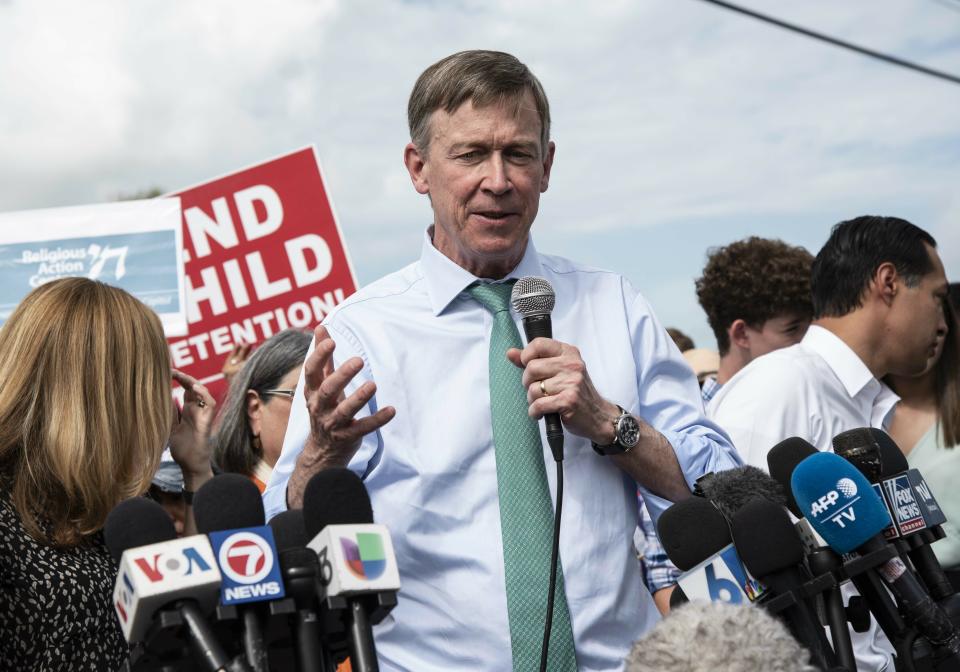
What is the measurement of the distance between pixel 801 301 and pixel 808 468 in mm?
3474

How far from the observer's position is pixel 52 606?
250 centimetres

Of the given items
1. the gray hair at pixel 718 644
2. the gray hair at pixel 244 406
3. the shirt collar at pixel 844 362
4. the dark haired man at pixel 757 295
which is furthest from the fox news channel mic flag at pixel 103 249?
the gray hair at pixel 718 644

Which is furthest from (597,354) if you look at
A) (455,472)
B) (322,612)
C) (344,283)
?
(344,283)

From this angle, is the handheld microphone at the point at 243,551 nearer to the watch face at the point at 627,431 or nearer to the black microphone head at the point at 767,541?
the black microphone head at the point at 767,541

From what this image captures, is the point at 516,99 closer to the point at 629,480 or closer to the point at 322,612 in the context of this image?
the point at 629,480

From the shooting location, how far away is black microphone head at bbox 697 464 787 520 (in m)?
2.12

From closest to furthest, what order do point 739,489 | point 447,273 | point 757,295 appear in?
point 739,489 < point 447,273 < point 757,295

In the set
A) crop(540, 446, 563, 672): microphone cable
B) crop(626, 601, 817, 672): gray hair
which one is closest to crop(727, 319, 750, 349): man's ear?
crop(540, 446, 563, 672): microphone cable

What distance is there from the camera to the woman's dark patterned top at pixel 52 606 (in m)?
2.45

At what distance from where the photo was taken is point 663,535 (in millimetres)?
2076

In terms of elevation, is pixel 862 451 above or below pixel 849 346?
below

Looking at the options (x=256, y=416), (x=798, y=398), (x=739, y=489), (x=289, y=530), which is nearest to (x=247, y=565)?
(x=289, y=530)

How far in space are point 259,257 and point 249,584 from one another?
5.40m

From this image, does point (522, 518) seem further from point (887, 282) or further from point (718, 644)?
point (887, 282)
